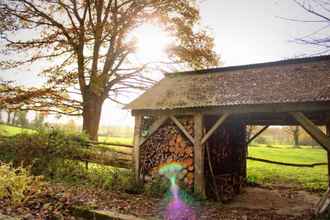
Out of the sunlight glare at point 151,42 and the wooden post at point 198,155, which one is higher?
the sunlight glare at point 151,42

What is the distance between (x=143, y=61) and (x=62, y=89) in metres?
4.21

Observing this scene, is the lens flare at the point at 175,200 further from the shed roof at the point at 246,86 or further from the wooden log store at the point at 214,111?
the shed roof at the point at 246,86

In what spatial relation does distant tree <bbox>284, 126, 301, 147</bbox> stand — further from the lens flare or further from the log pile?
the lens flare

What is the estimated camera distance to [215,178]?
907cm

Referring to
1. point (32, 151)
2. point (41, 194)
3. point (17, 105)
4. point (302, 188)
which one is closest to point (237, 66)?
point (302, 188)

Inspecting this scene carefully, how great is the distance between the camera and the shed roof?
7129 millimetres

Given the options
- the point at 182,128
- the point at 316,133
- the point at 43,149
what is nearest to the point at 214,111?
the point at 182,128

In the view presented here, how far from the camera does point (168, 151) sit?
28.8ft

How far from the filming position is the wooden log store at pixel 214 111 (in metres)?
7.21

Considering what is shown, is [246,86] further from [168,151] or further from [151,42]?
[151,42]

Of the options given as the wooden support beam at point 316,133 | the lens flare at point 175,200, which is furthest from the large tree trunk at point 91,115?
the wooden support beam at point 316,133

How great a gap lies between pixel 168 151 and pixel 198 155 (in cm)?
100

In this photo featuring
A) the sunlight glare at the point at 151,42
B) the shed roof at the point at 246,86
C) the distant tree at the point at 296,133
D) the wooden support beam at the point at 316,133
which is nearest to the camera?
the wooden support beam at the point at 316,133

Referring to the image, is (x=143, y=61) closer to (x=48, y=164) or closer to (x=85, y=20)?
(x=85, y=20)
